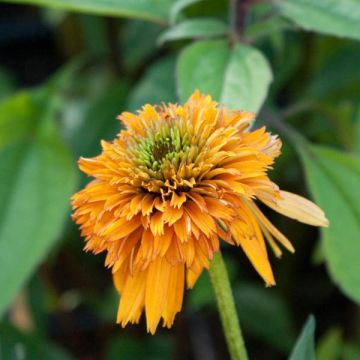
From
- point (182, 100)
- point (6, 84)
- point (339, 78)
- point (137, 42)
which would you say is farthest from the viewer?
point (6, 84)

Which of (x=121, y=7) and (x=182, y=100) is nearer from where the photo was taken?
(x=182, y=100)

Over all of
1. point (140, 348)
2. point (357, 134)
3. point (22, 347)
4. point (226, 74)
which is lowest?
point (140, 348)

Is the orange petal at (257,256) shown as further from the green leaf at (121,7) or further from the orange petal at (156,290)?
the green leaf at (121,7)

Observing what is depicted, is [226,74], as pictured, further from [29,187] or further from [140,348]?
[140,348]

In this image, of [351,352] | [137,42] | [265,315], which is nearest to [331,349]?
[351,352]

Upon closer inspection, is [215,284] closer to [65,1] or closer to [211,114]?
[211,114]

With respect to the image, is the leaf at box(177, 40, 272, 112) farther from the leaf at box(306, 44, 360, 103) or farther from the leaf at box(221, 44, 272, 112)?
the leaf at box(306, 44, 360, 103)
